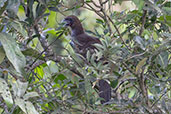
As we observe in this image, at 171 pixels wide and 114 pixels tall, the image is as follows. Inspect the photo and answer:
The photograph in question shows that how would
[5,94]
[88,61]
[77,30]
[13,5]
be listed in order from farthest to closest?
[77,30] < [88,61] < [13,5] < [5,94]

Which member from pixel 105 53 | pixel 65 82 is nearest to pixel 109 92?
pixel 65 82

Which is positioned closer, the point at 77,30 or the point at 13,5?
the point at 13,5

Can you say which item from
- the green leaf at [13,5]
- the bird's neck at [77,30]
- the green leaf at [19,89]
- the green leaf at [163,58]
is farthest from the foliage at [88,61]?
the bird's neck at [77,30]

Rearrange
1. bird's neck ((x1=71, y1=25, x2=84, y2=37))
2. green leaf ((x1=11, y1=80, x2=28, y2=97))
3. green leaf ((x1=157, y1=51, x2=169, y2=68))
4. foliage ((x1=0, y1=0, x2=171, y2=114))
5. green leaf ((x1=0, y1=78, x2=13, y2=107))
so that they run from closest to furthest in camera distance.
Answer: green leaf ((x1=0, y1=78, x2=13, y2=107)), green leaf ((x1=11, y1=80, x2=28, y2=97)), foliage ((x1=0, y1=0, x2=171, y2=114)), green leaf ((x1=157, y1=51, x2=169, y2=68)), bird's neck ((x1=71, y1=25, x2=84, y2=37))

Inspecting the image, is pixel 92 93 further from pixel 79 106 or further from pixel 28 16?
pixel 28 16

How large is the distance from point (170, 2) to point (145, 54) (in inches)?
16.4

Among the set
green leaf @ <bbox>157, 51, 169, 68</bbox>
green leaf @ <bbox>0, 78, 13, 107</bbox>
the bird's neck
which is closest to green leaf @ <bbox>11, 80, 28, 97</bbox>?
green leaf @ <bbox>0, 78, 13, 107</bbox>

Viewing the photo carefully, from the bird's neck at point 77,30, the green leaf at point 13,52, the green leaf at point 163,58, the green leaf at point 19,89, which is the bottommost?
the green leaf at point 163,58

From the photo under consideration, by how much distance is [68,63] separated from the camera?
1.63 metres

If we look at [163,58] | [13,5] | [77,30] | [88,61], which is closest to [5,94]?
[13,5]

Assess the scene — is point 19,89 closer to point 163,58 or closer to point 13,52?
point 13,52

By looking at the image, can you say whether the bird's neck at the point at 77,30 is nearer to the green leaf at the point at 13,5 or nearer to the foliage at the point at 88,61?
the foliage at the point at 88,61

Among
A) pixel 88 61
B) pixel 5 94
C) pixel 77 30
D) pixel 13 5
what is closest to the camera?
pixel 5 94

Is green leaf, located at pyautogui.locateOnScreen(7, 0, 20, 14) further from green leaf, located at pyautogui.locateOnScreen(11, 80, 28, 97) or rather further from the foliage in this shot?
green leaf, located at pyautogui.locateOnScreen(11, 80, 28, 97)
